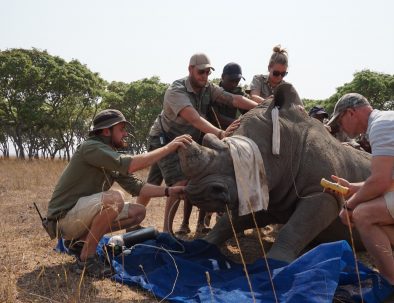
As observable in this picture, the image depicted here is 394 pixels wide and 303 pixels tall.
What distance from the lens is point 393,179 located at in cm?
388

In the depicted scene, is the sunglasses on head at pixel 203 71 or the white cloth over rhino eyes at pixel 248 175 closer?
the white cloth over rhino eyes at pixel 248 175

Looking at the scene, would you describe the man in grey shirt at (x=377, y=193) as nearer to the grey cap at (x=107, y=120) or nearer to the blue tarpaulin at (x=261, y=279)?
the blue tarpaulin at (x=261, y=279)

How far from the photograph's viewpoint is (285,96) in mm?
5223

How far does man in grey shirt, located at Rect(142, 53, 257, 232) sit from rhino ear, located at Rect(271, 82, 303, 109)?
2.77ft

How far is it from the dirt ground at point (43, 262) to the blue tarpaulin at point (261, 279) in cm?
26

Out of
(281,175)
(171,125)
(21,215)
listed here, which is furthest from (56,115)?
(281,175)

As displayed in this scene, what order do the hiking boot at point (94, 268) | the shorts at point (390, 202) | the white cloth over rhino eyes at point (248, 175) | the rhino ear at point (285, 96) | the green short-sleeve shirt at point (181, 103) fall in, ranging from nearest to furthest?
the shorts at point (390, 202) → the white cloth over rhino eyes at point (248, 175) → the hiking boot at point (94, 268) → the rhino ear at point (285, 96) → the green short-sleeve shirt at point (181, 103)

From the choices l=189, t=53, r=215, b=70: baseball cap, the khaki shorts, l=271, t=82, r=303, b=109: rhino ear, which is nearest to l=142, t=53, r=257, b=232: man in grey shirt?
l=189, t=53, r=215, b=70: baseball cap

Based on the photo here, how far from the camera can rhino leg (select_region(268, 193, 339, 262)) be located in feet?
14.7

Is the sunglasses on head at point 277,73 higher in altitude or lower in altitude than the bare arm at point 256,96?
higher

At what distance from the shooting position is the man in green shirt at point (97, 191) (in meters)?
4.59

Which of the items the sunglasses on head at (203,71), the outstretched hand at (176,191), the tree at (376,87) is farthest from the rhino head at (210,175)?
the tree at (376,87)

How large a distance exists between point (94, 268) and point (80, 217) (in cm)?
51

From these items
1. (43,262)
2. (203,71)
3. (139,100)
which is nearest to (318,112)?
(203,71)
